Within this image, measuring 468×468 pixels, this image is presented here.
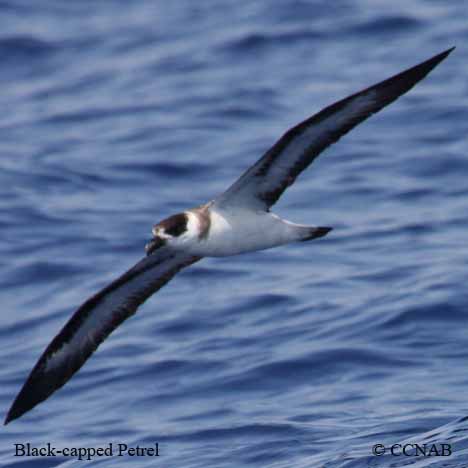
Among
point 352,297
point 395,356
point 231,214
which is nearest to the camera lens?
point 231,214

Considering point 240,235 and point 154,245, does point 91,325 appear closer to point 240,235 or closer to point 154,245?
point 154,245

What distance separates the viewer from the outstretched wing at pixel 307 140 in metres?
9.69

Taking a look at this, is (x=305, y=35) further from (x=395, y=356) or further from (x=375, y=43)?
(x=395, y=356)

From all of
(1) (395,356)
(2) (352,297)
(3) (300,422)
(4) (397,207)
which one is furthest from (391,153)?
(3) (300,422)

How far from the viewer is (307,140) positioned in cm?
1013

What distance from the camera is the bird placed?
9828 mm

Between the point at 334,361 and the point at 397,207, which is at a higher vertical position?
the point at 397,207

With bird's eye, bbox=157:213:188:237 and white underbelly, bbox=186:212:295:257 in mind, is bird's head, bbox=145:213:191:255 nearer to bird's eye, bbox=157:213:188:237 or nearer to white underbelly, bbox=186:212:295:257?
bird's eye, bbox=157:213:188:237

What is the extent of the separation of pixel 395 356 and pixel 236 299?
7.26 feet

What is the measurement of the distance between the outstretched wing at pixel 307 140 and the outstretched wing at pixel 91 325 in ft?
3.61

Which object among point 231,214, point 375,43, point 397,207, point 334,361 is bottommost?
point 334,361

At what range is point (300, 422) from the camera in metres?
11.5

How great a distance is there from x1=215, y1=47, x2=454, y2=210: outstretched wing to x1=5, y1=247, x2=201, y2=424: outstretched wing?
3.61 ft

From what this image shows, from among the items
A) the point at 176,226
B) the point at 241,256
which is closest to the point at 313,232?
the point at 176,226
